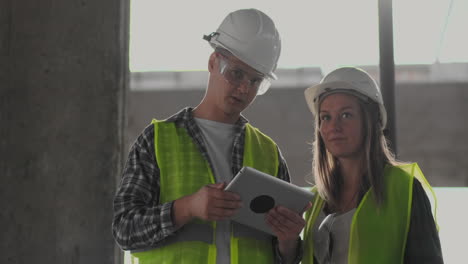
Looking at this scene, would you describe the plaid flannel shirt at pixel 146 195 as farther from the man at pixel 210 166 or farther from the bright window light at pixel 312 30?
the bright window light at pixel 312 30

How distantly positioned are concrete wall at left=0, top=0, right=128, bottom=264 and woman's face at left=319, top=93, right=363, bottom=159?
138cm

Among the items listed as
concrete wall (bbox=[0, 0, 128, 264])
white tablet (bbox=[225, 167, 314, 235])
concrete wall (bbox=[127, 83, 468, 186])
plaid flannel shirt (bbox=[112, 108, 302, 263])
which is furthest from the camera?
concrete wall (bbox=[127, 83, 468, 186])

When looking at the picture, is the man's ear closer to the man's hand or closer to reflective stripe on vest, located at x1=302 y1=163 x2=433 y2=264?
the man's hand

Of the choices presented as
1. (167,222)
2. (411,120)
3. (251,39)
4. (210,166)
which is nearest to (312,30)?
(251,39)

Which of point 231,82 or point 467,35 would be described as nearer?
point 231,82

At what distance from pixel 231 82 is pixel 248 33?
25 cm

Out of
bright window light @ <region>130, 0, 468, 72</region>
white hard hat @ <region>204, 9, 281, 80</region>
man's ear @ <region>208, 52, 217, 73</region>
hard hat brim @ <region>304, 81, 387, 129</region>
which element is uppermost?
bright window light @ <region>130, 0, 468, 72</region>

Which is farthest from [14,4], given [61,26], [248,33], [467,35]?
[467,35]

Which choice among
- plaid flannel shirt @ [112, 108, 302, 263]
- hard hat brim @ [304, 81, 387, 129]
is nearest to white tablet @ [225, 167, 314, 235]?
plaid flannel shirt @ [112, 108, 302, 263]

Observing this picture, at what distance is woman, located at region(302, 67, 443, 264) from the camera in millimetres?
2580

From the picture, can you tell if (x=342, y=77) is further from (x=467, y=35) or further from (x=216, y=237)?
(x=467, y=35)

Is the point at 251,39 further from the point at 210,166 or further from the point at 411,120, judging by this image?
the point at 411,120

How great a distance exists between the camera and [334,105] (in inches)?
110

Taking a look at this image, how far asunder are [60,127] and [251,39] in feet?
4.73
